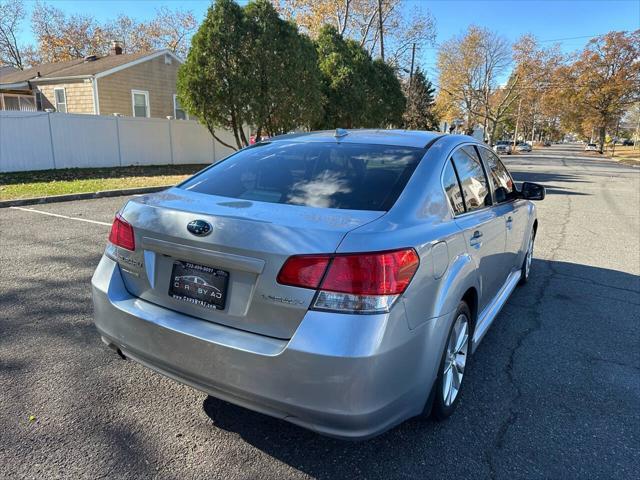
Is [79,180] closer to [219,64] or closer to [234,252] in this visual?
[219,64]

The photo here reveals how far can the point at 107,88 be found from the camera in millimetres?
21000

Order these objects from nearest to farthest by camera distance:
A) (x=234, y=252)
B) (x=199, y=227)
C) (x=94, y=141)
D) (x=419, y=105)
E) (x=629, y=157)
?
(x=234, y=252), (x=199, y=227), (x=94, y=141), (x=419, y=105), (x=629, y=157)

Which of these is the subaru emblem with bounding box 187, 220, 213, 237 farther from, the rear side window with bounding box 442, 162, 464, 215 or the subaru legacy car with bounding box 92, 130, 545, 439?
the rear side window with bounding box 442, 162, 464, 215

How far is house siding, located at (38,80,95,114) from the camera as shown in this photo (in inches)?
830

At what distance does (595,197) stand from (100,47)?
49.2m

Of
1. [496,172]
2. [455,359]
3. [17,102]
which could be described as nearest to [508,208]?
[496,172]

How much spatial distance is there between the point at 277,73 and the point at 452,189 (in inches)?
539

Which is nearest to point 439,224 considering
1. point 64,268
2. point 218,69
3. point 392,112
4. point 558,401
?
point 558,401

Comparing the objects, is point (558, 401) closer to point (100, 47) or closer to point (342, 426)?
point (342, 426)

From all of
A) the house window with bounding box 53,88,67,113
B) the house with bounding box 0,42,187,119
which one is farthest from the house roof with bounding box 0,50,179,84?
the house window with bounding box 53,88,67,113

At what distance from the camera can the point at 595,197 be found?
47.3ft

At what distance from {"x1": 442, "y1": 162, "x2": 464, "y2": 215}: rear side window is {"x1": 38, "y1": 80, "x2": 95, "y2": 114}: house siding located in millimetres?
21910

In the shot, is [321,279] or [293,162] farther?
[293,162]

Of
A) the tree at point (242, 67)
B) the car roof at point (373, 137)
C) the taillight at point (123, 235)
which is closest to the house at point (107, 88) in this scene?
the tree at point (242, 67)
